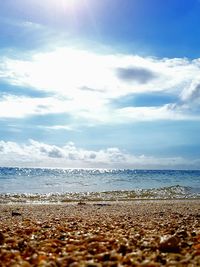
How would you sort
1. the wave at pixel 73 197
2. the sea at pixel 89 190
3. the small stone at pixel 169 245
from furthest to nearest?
the sea at pixel 89 190, the wave at pixel 73 197, the small stone at pixel 169 245

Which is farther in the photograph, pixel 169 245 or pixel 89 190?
pixel 89 190

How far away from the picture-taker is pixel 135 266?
5.40 meters

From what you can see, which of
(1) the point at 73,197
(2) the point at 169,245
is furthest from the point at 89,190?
(2) the point at 169,245

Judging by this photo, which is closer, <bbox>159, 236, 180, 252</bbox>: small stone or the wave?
<bbox>159, 236, 180, 252</bbox>: small stone

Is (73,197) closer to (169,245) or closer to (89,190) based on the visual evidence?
(89,190)

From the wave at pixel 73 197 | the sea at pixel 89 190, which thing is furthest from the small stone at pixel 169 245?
the sea at pixel 89 190

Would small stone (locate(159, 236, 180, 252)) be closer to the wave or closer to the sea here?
the wave

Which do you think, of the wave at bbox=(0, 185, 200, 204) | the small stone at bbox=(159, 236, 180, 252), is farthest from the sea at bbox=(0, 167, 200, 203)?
the small stone at bbox=(159, 236, 180, 252)

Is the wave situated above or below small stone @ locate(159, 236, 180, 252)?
below

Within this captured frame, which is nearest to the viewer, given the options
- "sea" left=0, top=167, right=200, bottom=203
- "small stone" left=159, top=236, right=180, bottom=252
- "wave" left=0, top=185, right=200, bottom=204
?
"small stone" left=159, top=236, right=180, bottom=252

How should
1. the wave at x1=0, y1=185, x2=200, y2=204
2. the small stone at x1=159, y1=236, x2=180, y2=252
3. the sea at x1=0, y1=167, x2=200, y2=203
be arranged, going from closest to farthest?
the small stone at x1=159, y1=236, x2=180, y2=252 < the wave at x1=0, y1=185, x2=200, y2=204 < the sea at x1=0, y1=167, x2=200, y2=203

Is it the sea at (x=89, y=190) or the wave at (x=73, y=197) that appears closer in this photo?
the wave at (x=73, y=197)

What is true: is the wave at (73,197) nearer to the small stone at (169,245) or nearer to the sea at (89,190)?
the sea at (89,190)

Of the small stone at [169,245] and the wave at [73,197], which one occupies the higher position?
the small stone at [169,245]
